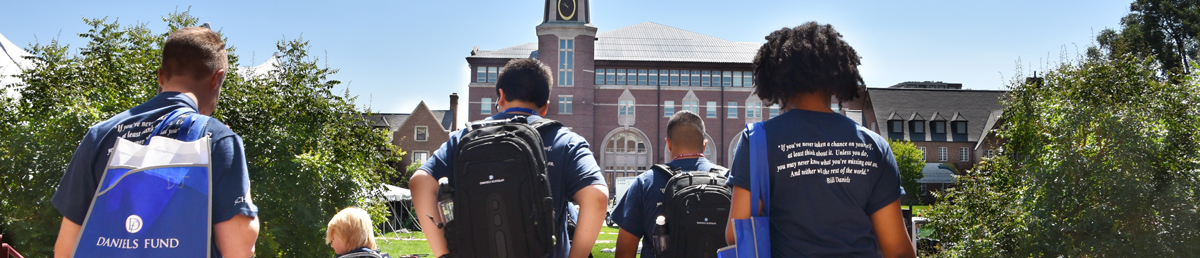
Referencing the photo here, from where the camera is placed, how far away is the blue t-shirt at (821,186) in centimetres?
290

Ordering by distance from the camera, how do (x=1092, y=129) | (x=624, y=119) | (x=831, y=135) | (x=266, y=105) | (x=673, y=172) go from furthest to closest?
(x=624, y=119) < (x=266, y=105) < (x=1092, y=129) < (x=673, y=172) < (x=831, y=135)

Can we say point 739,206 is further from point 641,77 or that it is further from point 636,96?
point 641,77

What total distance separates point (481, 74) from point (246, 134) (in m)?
51.0

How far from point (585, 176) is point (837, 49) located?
1.17 m

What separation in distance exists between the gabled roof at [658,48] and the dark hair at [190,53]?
2334 inches

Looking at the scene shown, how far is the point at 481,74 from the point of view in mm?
61656

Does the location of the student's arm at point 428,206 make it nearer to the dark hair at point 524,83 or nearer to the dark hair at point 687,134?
the dark hair at point 524,83

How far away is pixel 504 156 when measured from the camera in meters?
3.17

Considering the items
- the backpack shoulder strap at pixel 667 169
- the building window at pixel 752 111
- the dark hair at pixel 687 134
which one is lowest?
the backpack shoulder strap at pixel 667 169

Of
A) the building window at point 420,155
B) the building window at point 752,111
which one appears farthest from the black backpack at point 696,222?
the building window at point 420,155

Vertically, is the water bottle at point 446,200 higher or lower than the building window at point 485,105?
lower

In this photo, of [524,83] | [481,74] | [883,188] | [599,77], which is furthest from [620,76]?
[883,188]

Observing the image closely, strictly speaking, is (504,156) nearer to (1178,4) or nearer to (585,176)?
(585,176)

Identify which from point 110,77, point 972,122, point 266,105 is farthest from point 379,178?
point 972,122
